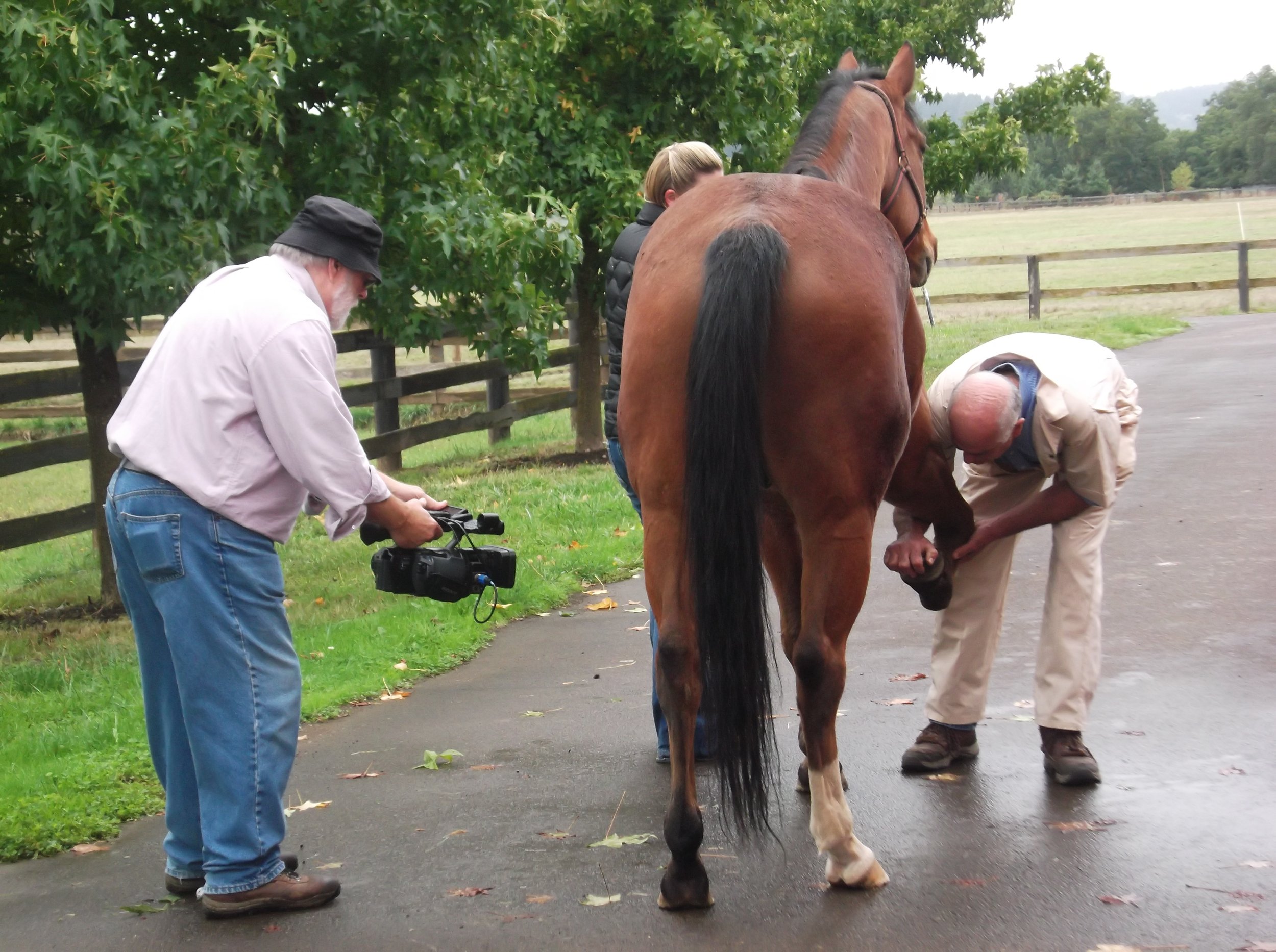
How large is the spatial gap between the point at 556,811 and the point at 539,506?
573 centimetres

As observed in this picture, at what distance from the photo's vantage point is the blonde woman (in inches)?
179

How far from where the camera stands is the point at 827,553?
3.59 m

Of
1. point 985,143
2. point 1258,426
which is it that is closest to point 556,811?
point 1258,426

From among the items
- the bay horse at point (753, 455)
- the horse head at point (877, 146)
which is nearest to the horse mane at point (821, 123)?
the horse head at point (877, 146)

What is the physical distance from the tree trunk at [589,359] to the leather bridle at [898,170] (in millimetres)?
7950

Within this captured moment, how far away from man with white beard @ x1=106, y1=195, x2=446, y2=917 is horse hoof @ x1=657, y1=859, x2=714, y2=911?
980 mm

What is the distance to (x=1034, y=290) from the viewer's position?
26297mm

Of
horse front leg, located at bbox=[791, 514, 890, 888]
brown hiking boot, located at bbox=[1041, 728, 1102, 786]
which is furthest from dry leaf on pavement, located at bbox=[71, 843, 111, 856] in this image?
brown hiking boot, located at bbox=[1041, 728, 1102, 786]

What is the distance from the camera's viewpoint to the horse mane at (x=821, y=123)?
185 inches

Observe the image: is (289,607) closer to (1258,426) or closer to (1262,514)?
(1262,514)

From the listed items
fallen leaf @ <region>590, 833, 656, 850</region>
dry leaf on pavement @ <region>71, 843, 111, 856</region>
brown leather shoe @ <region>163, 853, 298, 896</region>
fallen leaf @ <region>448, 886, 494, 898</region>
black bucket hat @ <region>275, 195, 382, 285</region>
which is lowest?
fallen leaf @ <region>590, 833, 656, 850</region>

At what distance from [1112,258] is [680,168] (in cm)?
4242

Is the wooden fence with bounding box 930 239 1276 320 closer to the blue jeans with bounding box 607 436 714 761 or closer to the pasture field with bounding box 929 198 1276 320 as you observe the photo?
the pasture field with bounding box 929 198 1276 320

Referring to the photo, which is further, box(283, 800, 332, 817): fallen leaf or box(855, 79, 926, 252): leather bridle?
box(855, 79, 926, 252): leather bridle
